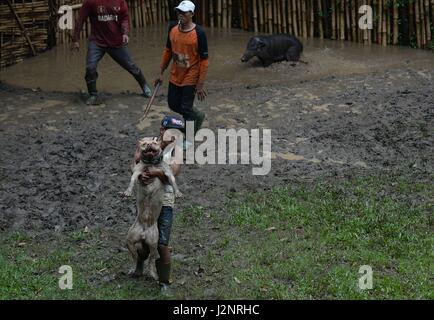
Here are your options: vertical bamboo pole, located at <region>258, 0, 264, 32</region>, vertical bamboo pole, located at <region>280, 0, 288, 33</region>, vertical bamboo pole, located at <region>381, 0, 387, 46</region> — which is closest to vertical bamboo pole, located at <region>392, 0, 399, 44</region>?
vertical bamboo pole, located at <region>381, 0, 387, 46</region>

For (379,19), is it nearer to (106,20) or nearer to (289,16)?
(289,16)

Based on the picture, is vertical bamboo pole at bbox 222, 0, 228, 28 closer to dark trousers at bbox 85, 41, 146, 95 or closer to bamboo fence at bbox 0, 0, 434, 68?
bamboo fence at bbox 0, 0, 434, 68

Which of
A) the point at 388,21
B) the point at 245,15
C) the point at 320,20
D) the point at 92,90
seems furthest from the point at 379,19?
the point at 92,90

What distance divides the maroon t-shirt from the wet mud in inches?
32.2

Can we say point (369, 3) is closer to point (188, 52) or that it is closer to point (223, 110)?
point (223, 110)

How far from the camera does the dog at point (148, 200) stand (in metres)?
5.79

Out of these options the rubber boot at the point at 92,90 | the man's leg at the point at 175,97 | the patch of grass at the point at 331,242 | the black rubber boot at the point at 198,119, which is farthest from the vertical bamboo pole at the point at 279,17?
the patch of grass at the point at 331,242

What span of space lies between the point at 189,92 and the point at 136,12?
5822 mm

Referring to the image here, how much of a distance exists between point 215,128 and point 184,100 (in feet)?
2.95

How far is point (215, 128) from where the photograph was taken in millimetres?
9562

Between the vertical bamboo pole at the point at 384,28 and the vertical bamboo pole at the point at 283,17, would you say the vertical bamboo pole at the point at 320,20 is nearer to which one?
the vertical bamboo pole at the point at 283,17

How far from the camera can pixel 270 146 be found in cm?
905

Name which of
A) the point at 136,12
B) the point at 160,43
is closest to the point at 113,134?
the point at 160,43

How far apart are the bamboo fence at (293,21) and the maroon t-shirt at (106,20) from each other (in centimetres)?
210
